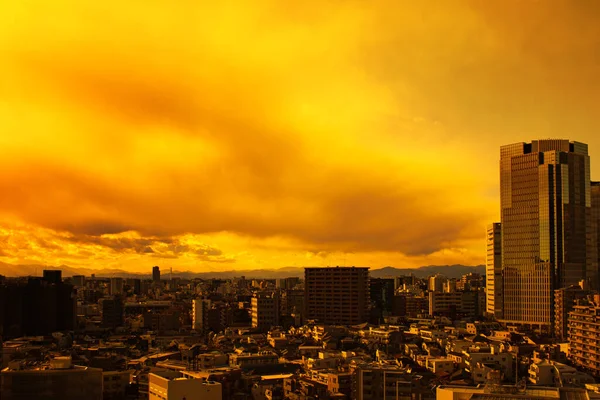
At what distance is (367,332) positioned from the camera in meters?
45.2

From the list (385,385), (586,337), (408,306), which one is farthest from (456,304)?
(385,385)

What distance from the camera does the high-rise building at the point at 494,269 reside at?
2169 inches

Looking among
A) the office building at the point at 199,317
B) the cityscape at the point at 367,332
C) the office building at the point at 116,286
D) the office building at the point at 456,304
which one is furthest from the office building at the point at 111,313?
the office building at the point at 116,286

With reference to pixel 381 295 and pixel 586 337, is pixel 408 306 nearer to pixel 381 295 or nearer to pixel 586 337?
pixel 381 295

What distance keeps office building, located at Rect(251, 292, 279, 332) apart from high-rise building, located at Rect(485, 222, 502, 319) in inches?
649

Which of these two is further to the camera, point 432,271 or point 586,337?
point 432,271

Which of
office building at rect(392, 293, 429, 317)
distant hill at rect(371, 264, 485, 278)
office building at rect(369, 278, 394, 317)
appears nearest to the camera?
office building at rect(392, 293, 429, 317)

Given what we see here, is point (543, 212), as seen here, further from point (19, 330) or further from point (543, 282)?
point (19, 330)

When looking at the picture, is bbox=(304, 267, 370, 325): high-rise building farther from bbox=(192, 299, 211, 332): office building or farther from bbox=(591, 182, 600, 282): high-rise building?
bbox=(591, 182, 600, 282): high-rise building

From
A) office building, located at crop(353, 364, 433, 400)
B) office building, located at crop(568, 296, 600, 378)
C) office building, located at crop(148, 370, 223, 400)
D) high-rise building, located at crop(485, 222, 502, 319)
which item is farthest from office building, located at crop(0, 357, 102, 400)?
high-rise building, located at crop(485, 222, 502, 319)

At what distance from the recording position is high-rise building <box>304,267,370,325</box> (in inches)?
2261

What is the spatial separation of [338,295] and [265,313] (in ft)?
20.0

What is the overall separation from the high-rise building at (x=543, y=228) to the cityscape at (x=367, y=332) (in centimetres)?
9

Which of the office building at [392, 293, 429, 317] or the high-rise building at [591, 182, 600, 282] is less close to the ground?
the high-rise building at [591, 182, 600, 282]
